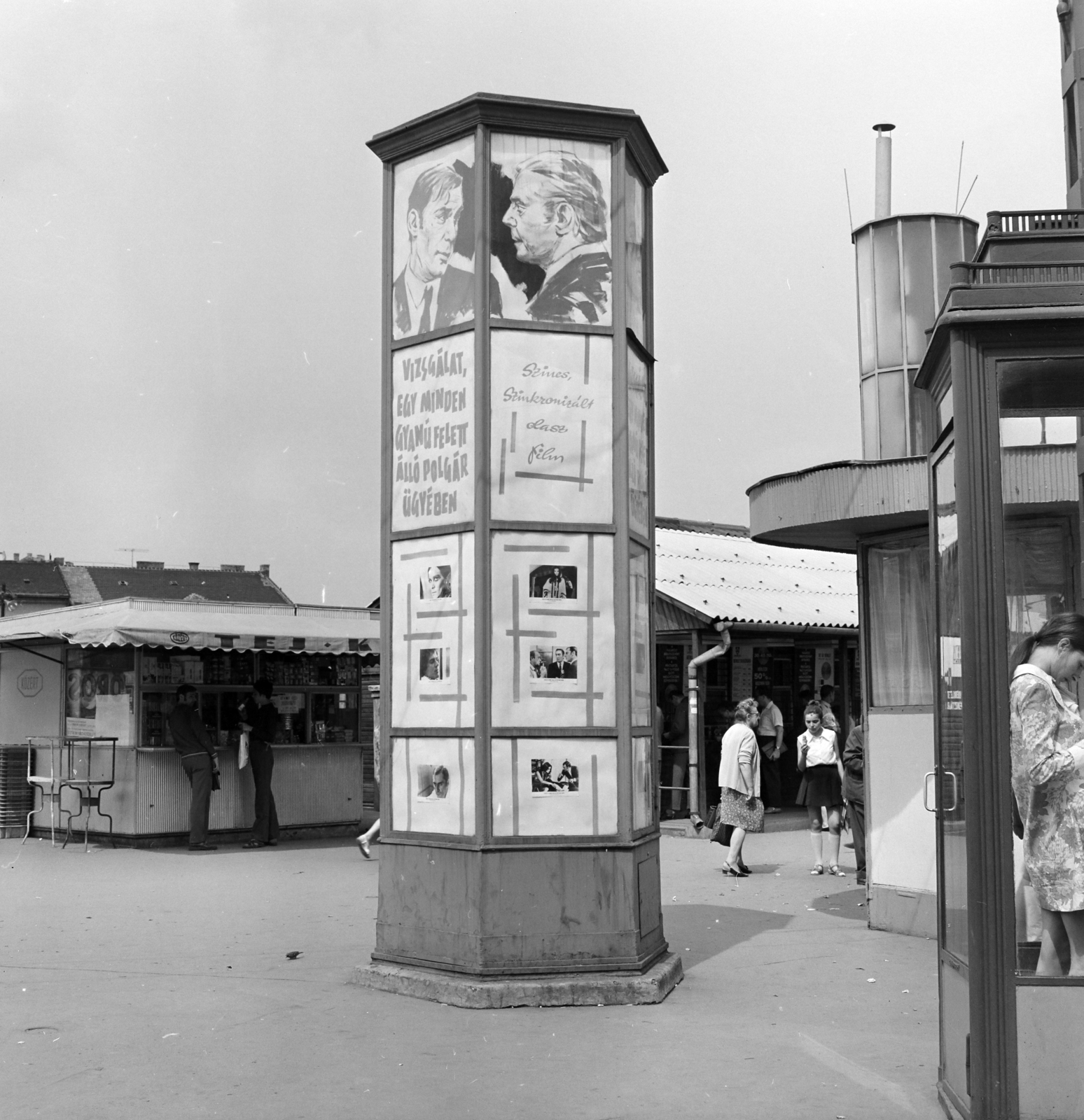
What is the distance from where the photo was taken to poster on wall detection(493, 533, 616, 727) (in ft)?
25.5

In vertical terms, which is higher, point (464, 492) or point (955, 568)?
point (464, 492)

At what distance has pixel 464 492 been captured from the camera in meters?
7.90

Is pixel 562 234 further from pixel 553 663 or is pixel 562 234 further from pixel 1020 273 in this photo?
pixel 1020 273

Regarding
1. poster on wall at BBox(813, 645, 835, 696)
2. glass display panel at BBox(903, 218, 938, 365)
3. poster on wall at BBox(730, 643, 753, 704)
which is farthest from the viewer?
poster on wall at BBox(813, 645, 835, 696)

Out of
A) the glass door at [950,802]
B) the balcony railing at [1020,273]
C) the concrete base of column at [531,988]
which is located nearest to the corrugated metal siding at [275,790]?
the concrete base of column at [531,988]

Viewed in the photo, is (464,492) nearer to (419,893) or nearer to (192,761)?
(419,893)

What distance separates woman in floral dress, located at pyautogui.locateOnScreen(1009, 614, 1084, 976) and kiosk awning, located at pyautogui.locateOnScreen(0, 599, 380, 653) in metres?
11.8

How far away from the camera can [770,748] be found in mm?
19734

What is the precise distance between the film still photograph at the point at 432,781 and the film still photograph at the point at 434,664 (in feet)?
1.59

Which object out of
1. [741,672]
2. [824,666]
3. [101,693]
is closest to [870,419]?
[101,693]

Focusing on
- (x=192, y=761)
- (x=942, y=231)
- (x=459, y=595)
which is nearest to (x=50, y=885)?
(x=192, y=761)

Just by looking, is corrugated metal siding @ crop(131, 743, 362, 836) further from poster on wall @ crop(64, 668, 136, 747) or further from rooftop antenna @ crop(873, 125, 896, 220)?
rooftop antenna @ crop(873, 125, 896, 220)

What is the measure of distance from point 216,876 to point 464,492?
698cm

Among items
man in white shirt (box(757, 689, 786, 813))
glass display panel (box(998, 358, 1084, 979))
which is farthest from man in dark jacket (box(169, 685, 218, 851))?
glass display panel (box(998, 358, 1084, 979))
